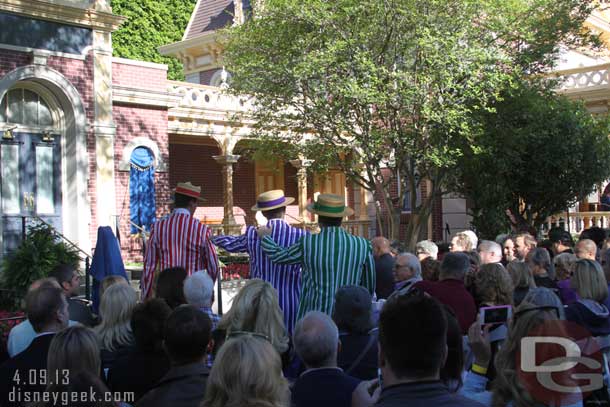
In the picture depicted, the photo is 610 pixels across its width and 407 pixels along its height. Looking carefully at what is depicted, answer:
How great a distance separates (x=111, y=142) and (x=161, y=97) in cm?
242

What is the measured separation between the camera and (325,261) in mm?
5703

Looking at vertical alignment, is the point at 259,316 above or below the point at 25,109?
below

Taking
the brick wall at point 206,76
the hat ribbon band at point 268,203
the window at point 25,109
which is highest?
the brick wall at point 206,76

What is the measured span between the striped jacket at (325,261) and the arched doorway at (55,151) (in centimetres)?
1113

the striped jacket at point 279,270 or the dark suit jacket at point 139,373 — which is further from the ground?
the striped jacket at point 279,270

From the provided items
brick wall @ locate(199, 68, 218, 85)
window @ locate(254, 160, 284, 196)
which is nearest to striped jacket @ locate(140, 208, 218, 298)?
window @ locate(254, 160, 284, 196)

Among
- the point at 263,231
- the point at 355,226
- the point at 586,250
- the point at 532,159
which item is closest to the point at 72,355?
the point at 263,231

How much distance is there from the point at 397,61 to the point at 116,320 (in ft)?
34.8

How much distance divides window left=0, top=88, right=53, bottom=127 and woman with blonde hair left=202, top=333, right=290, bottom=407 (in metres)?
13.7

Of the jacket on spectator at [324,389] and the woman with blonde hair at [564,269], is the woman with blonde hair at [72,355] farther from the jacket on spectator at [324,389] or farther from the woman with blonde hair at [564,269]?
the woman with blonde hair at [564,269]

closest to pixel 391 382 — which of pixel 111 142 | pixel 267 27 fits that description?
pixel 267 27

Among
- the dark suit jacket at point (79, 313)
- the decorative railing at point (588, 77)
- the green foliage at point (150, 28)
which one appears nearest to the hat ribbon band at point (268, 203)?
the dark suit jacket at point (79, 313)

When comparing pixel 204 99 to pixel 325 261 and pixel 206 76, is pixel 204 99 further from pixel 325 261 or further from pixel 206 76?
pixel 325 261

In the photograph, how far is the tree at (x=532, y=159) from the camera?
1449 centimetres
